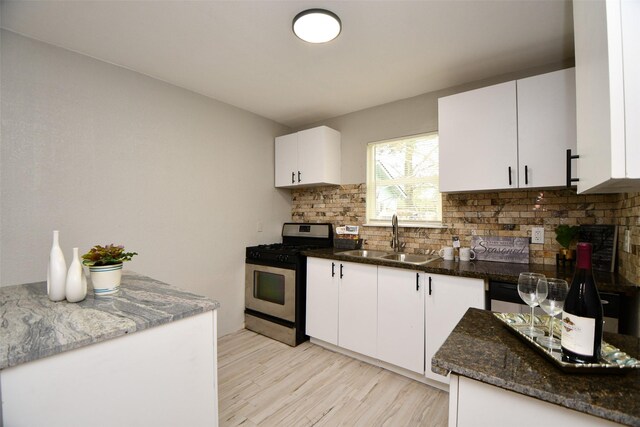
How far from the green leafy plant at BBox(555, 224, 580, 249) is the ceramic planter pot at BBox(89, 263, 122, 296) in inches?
110

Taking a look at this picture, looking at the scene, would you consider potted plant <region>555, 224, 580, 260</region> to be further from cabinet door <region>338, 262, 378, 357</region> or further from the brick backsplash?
cabinet door <region>338, 262, 378, 357</region>

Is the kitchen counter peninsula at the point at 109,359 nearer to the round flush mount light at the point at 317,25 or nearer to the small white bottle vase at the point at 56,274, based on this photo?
the small white bottle vase at the point at 56,274

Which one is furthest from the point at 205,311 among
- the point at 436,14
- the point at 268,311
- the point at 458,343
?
the point at 436,14

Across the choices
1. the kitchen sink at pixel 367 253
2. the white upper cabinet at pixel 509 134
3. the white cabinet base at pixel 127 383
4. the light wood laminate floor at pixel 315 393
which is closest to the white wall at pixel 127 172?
the light wood laminate floor at pixel 315 393

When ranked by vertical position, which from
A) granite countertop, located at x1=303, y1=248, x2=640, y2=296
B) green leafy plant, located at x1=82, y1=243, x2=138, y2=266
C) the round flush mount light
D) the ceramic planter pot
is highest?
the round flush mount light

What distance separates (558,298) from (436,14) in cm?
166

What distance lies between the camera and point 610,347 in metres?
0.85

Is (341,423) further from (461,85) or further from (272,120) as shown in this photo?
(272,120)

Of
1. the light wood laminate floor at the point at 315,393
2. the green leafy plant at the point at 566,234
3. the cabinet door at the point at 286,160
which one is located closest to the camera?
the light wood laminate floor at the point at 315,393

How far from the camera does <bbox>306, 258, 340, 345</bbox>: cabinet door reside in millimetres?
2715

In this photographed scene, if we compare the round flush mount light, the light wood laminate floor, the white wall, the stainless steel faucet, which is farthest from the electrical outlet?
the white wall

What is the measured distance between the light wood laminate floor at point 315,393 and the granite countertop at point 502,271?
3.00 ft

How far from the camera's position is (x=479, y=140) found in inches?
86.2

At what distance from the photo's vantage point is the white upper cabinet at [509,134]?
A: 6.24ft
